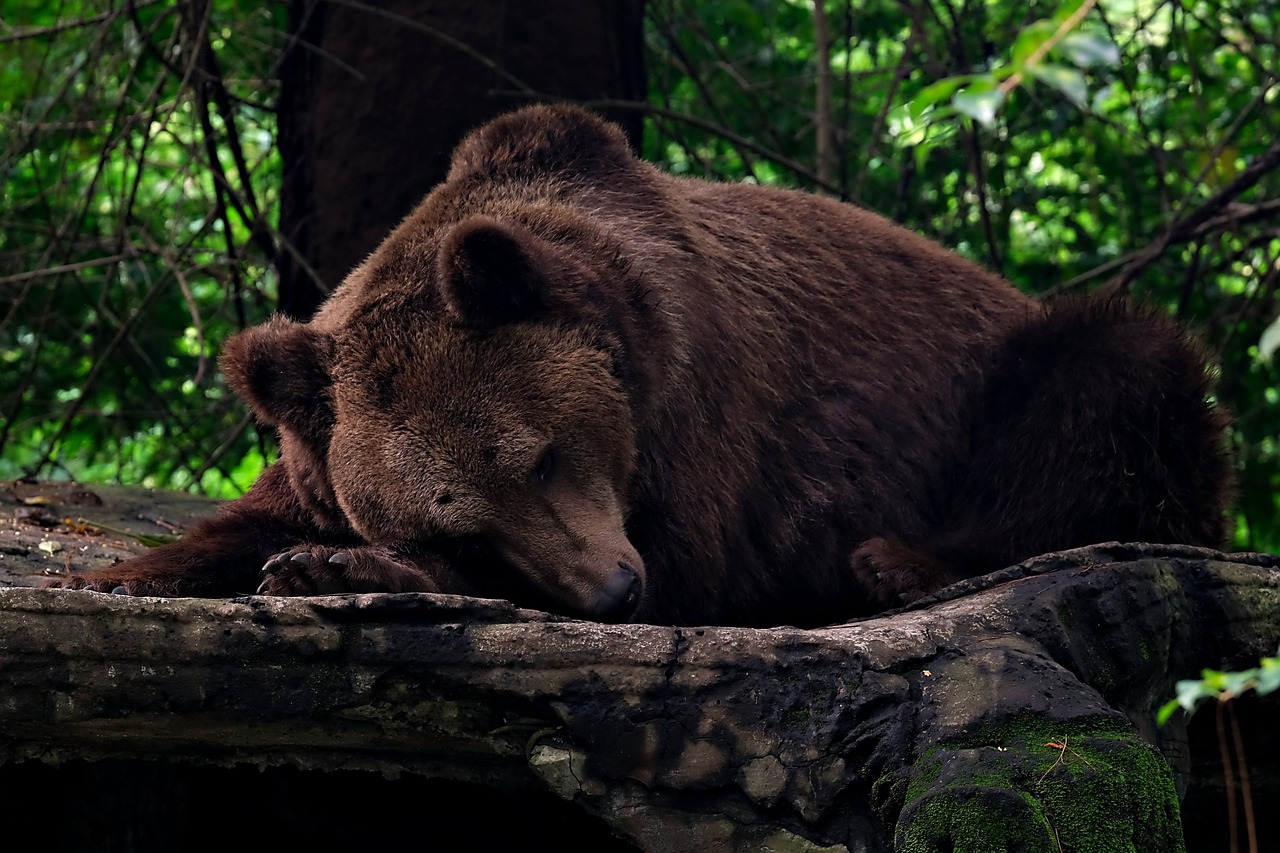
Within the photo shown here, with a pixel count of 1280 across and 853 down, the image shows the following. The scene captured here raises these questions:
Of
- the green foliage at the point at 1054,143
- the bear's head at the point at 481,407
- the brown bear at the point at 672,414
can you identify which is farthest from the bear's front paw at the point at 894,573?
the green foliage at the point at 1054,143

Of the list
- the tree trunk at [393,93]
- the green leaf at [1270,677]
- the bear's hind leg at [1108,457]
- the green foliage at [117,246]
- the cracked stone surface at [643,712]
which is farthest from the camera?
the green foliage at [117,246]

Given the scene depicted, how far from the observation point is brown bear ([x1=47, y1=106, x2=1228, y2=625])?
142 inches

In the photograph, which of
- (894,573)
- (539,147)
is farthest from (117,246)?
(894,573)

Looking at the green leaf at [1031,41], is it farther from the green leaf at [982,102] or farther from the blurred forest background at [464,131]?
the blurred forest background at [464,131]

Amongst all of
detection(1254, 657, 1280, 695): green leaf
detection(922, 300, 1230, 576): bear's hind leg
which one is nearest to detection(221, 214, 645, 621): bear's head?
detection(922, 300, 1230, 576): bear's hind leg

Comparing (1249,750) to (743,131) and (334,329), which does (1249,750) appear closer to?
(334,329)

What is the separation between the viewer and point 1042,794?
101 inches

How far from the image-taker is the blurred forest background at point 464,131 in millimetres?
5949

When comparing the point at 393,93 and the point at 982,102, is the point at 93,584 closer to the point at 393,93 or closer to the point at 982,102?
the point at 982,102

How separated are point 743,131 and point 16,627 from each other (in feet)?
19.7

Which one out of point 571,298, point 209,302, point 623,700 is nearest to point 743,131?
point 209,302

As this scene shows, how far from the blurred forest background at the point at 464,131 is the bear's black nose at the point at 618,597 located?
2736mm

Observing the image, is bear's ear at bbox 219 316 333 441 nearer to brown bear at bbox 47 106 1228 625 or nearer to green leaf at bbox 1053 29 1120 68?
brown bear at bbox 47 106 1228 625

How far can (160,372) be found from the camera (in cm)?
743
